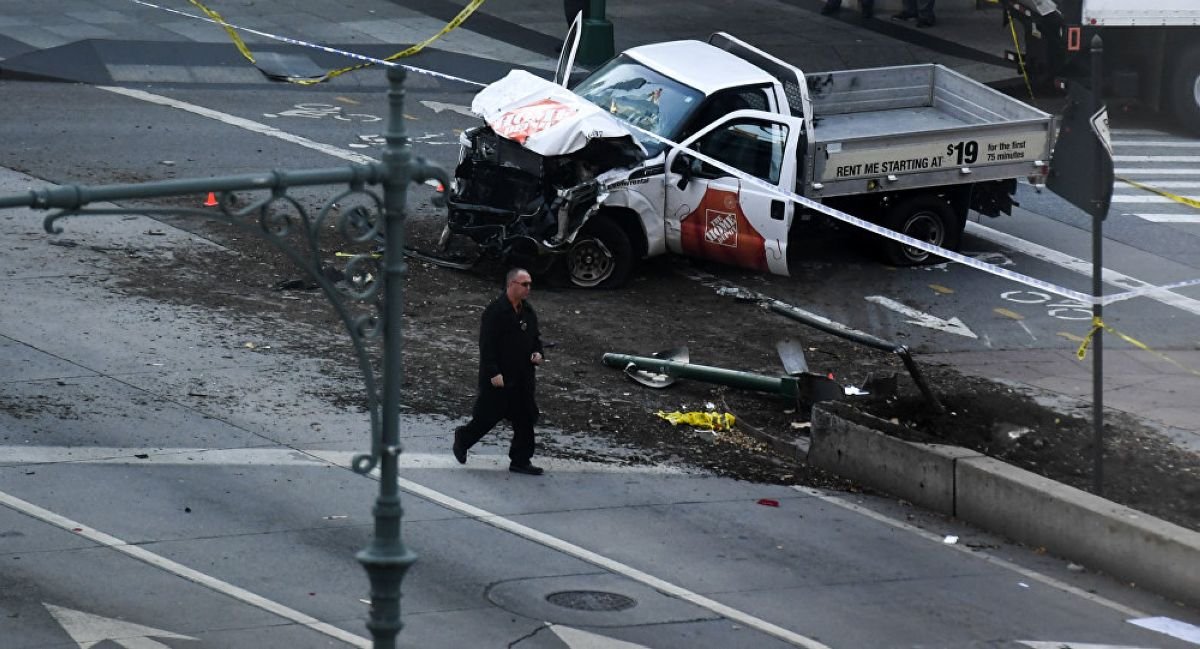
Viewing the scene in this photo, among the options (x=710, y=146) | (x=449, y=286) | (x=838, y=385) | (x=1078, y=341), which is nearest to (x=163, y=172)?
(x=449, y=286)

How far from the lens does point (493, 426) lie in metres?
12.2

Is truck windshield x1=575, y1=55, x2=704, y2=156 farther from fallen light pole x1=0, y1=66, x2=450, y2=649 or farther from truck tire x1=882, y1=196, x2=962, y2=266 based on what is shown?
fallen light pole x1=0, y1=66, x2=450, y2=649

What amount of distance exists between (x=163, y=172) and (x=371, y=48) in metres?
7.37

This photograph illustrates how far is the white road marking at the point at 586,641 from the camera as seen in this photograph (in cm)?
931

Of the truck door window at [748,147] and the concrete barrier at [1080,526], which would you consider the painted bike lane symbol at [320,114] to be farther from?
the concrete barrier at [1080,526]

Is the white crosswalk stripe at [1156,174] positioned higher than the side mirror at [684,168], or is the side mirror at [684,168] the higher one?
the side mirror at [684,168]

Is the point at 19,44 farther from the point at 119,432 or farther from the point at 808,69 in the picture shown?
the point at 119,432

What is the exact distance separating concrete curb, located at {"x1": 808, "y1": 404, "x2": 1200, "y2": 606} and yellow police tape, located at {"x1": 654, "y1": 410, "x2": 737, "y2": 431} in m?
0.84

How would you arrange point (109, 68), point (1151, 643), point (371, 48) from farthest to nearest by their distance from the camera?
1. point (371, 48)
2. point (109, 68)
3. point (1151, 643)

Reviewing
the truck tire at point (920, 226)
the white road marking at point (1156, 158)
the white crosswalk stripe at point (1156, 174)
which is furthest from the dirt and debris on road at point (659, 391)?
the white road marking at point (1156, 158)

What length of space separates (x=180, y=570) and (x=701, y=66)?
931 centimetres

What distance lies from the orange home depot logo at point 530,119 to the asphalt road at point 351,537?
2998 millimetres

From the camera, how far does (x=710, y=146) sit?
656 inches

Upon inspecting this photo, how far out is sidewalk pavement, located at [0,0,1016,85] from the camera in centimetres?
2405
